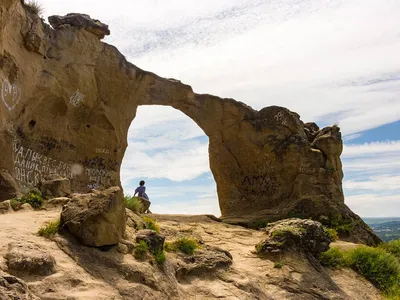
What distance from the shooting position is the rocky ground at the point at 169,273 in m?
5.54

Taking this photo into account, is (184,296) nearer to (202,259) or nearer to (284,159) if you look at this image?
(202,259)

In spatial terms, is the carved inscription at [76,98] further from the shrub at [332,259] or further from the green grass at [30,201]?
the shrub at [332,259]

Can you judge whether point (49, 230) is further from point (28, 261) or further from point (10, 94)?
point (10, 94)

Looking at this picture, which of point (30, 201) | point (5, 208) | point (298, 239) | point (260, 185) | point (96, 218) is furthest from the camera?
point (260, 185)

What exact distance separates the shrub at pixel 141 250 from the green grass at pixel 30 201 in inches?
111

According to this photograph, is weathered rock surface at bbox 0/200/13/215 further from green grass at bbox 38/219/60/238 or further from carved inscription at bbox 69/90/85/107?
carved inscription at bbox 69/90/85/107

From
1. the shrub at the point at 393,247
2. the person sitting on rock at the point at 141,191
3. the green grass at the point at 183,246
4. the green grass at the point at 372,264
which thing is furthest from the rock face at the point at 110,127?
the green grass at the point at 183,246

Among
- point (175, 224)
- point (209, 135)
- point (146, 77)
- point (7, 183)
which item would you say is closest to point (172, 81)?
point (146, 77)

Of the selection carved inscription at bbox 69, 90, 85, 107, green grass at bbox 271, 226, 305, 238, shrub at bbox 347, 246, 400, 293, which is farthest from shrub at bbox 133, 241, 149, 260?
carved inscription at bbox 69, 90, 85, 107

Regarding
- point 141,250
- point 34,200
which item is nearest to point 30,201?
point 34,200

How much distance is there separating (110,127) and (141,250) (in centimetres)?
1060

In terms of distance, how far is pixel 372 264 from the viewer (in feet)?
37.0

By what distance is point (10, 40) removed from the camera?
37.7ft

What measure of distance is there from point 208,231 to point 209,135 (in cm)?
819
